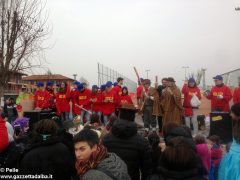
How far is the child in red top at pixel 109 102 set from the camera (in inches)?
594

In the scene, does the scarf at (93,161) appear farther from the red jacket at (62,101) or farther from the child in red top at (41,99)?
the red jacket at (62,101)

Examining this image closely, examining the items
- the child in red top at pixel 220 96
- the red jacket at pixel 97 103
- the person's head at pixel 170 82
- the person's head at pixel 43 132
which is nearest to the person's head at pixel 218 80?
the child in red top at pixel 220 96

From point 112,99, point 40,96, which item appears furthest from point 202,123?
point 40,96

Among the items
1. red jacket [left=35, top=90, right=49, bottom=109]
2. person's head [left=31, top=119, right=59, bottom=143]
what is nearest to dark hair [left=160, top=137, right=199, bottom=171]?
person's head [left=31, top=119, right=59, bottom=143]

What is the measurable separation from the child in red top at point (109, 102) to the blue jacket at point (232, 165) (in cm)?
1072

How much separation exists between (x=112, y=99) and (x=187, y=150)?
11612 millimetres

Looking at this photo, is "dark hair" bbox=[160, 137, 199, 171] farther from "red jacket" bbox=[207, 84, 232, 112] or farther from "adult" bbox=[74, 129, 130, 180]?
A: "red jacket" bbox=[207, 84, 232, 112]

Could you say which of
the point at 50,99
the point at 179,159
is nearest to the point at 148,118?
the point at 50,99

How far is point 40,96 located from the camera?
1523 centimetres

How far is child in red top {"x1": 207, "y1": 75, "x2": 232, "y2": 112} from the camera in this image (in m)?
12.2

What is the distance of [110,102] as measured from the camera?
15.1 m

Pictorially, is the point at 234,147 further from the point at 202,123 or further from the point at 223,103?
the point at 202,123

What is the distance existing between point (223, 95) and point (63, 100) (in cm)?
671

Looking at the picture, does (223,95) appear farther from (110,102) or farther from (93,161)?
(93,161)
